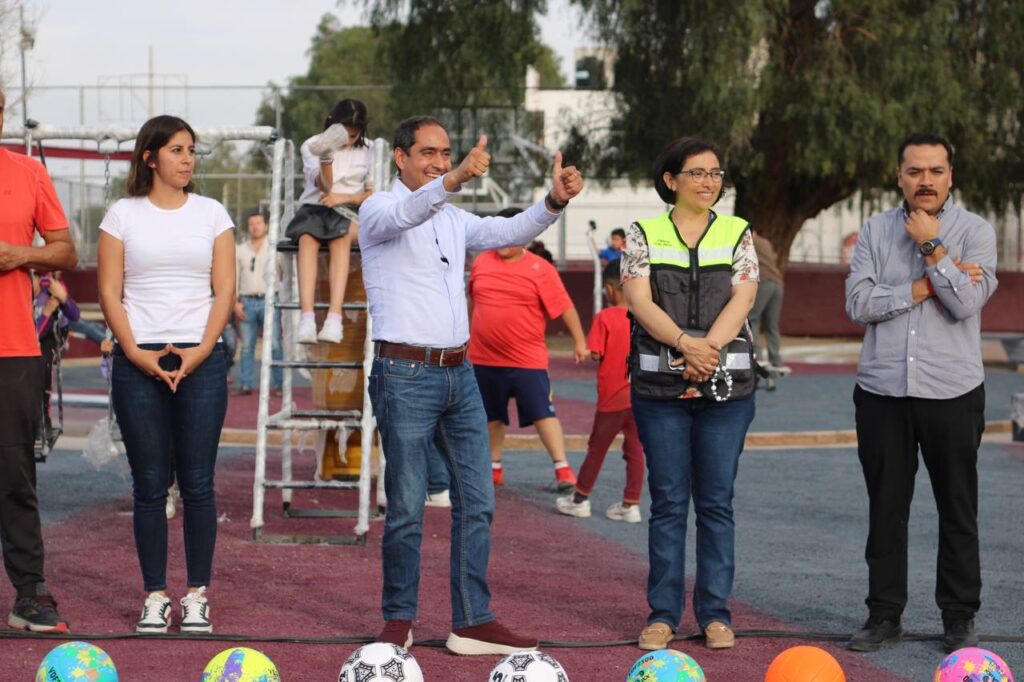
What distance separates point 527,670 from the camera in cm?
514

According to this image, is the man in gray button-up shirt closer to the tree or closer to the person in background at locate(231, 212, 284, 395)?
the person in background at locate(231, 212, 284, 395)

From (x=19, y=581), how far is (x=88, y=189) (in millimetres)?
26146

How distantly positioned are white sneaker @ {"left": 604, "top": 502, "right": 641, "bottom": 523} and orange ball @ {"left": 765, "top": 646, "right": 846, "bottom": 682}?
14.7ft

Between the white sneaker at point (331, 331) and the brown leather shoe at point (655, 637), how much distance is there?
3349 mm

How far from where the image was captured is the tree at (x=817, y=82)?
79.9 ft

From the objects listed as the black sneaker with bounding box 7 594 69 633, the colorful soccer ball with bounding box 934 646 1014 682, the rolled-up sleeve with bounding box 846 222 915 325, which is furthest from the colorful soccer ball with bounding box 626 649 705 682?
the black sneaker with bounding box 7 594 69 633

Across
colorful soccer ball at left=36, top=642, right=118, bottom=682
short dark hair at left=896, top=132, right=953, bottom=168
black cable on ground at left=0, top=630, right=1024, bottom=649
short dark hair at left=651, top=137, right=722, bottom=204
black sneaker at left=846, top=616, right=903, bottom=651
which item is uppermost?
short dark hair at left=896, top=132, right=953, bottom=168

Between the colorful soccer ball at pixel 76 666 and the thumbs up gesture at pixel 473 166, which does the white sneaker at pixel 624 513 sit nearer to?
the thumbs up gesture at pixel 473 166

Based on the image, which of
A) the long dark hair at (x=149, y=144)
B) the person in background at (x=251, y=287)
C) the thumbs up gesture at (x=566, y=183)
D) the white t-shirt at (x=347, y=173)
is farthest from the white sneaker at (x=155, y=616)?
the person in background at (x=251, y=287)

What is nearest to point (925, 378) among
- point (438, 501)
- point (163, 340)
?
point (163, 340)

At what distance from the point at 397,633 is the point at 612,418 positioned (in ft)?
13.1

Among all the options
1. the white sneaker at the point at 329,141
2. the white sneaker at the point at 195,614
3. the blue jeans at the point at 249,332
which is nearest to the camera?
the white sneaker at the point at 195,614

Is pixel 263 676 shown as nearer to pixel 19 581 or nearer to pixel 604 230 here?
pixel 19 581

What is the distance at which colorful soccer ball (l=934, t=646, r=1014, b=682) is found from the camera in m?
5.20
